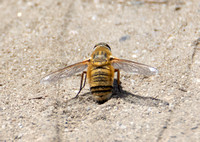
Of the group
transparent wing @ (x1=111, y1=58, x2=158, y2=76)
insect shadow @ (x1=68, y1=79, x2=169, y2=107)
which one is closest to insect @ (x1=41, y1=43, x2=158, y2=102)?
transparent wing @ (x1=111, y1=58, x2=158, y2=76)

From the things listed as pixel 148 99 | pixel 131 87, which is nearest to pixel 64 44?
pixel 131 87

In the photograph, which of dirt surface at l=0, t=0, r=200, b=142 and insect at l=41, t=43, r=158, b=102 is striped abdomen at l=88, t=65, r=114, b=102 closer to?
insect at l=41, t=43, r=158, b=102

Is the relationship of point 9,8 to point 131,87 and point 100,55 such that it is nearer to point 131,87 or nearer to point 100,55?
point 100,55

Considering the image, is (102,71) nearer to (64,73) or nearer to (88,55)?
(64,73)

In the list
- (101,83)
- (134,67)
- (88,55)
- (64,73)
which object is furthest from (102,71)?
(88,55)

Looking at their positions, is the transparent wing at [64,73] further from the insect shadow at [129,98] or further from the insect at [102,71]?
the insect shadow at [129,98]

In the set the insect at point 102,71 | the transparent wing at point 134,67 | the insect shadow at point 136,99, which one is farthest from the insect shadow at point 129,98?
the transparent wing at point 134,67
